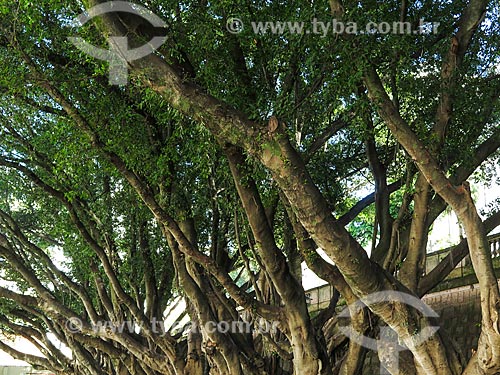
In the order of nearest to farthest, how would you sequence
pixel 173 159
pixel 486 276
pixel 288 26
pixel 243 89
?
pixel 486 276, pixel 288 26, pixel 243 89, pixel 173 159

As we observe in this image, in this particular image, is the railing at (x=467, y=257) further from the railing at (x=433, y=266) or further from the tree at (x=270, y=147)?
the tree at (x=270, y=147)

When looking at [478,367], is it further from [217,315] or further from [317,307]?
[317,307]

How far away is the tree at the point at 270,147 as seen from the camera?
19.0 feet

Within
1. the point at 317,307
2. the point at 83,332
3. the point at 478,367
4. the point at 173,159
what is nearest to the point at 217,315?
the point at 173,159

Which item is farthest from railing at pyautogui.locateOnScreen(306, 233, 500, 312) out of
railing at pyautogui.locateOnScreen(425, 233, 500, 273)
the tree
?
the tree

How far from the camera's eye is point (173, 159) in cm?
807

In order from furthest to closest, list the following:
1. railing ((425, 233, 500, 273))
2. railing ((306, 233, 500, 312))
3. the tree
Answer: railing ((306, 233, 500, 312))
railing ((425, 233, 500, 273))
the tree

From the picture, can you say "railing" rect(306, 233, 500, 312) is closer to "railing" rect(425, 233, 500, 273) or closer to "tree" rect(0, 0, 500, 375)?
"railing" rect(425, 233, 500, 273)

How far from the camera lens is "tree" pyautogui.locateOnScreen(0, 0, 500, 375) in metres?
5.79

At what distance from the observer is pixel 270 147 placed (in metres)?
5.58

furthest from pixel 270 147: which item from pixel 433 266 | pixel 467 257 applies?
pixel 433 266

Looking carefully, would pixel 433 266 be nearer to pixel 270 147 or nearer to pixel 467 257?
pixel 467 257

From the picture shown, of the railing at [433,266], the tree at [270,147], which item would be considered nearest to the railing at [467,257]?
the railing at [433,266]

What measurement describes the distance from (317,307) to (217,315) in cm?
593
